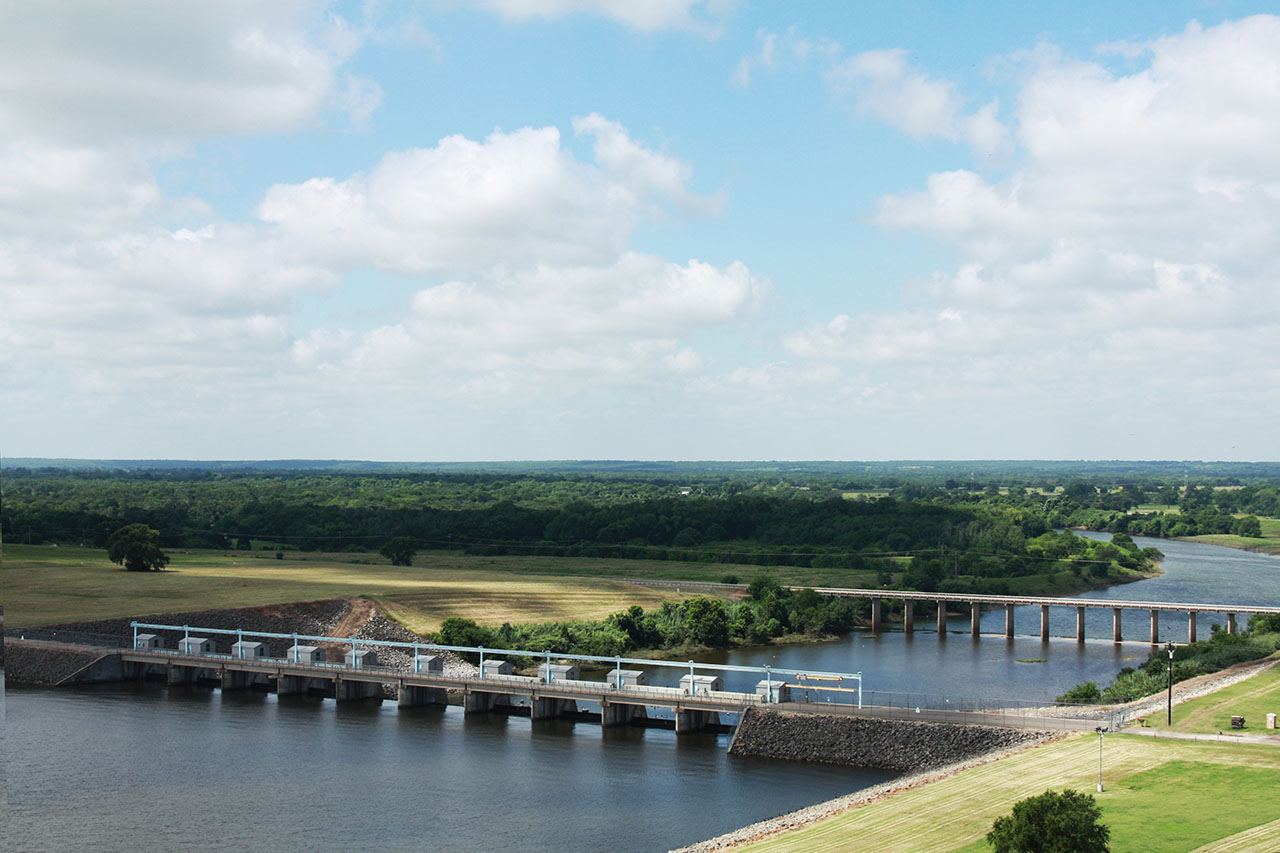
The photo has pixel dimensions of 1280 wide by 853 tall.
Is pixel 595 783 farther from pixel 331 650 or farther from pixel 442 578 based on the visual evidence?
pixel 442 578

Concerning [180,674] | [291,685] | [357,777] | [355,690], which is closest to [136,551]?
[180,674]

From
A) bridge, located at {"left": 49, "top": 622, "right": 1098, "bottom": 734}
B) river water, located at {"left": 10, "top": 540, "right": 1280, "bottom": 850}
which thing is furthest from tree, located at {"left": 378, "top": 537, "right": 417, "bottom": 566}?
river water, located at {"left": 10, "top": 540, "right": 1280, "bottom": 850}

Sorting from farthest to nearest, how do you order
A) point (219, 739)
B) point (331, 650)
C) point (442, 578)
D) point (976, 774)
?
point (442, 578) → point (331, 650) → point (219, 739) → point (976, 774)

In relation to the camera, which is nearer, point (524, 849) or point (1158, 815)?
point (1158, 815)

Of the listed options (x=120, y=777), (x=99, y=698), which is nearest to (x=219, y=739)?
(x=120, y=777)

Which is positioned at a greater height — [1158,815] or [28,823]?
[1158,815]

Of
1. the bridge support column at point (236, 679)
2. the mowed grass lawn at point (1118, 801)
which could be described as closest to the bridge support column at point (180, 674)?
the bridge support column at point (236, 679)
